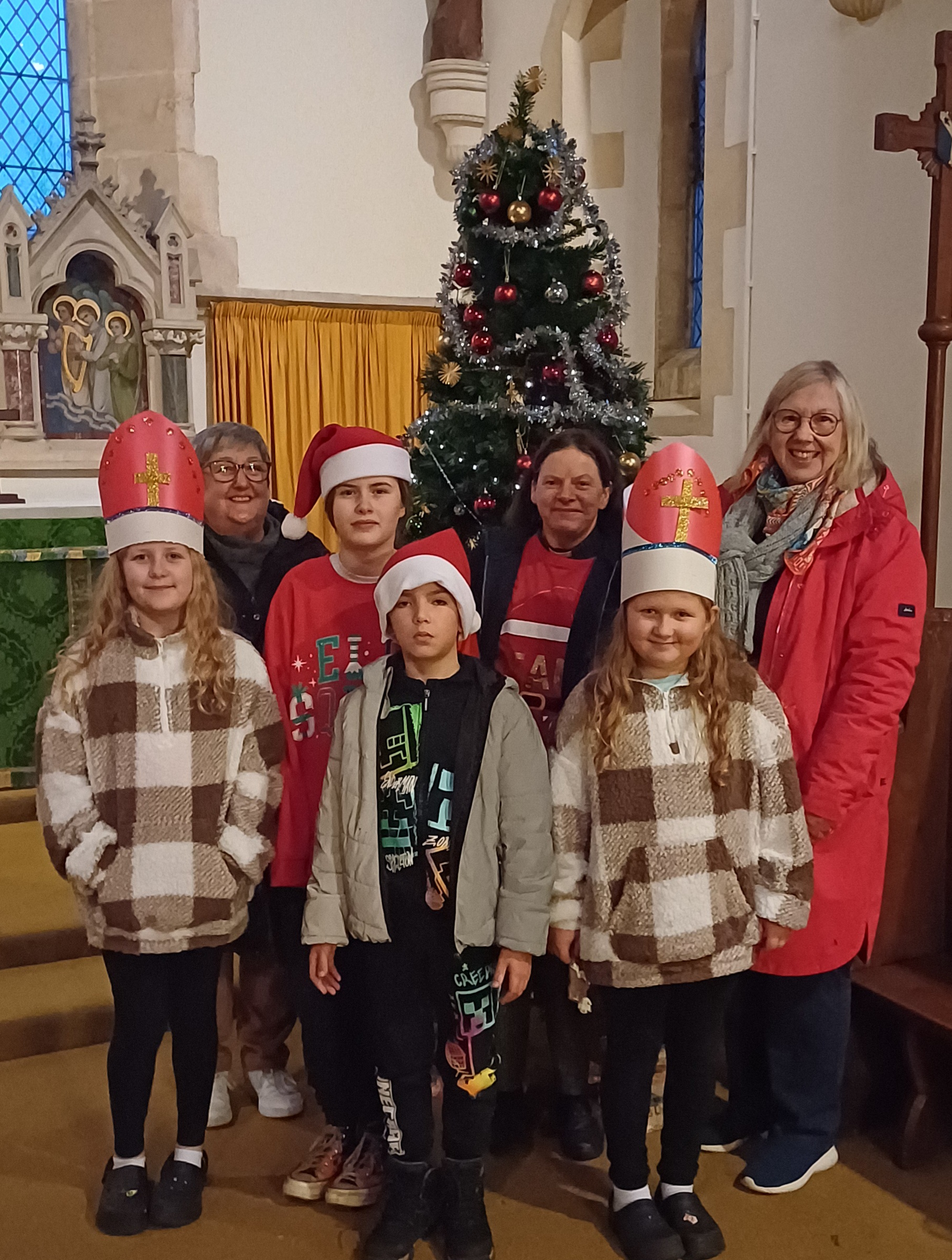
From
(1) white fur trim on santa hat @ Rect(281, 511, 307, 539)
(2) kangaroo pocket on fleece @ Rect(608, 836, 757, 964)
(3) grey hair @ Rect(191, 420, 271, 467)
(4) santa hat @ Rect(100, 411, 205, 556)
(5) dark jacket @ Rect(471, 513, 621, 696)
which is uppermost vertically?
(3) grey hair @ Rect(191, 420, 271, 467)

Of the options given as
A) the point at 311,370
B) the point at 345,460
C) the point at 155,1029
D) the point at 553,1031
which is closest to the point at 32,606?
the point at 311,370

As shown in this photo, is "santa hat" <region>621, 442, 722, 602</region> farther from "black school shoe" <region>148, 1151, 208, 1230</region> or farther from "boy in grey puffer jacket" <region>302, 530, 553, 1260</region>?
"black school shoe" <region>148, 1151, 208, 1230</region>

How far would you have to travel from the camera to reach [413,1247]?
2143 mm

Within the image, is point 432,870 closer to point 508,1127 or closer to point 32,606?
point 508,1127

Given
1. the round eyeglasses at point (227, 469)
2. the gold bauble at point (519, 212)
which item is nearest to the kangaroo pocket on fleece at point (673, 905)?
the round eyeglasses at point (227, 469)

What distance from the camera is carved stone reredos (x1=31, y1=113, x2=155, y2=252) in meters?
5.21

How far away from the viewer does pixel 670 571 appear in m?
2.05

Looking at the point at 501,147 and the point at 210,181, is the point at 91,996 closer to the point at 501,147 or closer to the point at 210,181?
the point at 501,147

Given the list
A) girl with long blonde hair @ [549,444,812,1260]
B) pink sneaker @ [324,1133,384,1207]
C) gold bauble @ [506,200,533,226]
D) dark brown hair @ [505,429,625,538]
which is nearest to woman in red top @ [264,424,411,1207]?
pink sneaker @ [324,1133,384,1207]

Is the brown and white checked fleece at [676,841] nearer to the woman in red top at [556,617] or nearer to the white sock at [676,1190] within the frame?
the woman in red top at [556,617]

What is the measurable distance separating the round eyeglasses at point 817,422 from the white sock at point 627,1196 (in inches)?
57.6

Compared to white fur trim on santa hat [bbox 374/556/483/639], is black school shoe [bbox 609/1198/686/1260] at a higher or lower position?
lower

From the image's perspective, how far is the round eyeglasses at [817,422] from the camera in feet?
7.20

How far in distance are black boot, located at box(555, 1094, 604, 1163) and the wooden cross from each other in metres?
1.59
